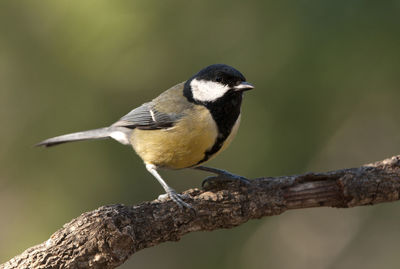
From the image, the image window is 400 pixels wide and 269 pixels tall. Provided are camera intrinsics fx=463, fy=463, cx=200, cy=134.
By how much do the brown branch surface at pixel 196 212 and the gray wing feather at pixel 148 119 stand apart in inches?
19.1

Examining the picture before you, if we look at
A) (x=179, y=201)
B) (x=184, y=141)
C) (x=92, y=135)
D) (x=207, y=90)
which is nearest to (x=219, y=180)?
(x=184, y=141)

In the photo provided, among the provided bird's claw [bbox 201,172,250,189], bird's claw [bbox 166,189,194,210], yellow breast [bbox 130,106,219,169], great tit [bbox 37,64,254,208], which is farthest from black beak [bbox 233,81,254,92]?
bird's claw [bbox 166,189,194,210]

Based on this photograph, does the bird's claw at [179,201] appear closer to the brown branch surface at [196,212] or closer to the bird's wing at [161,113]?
the brown branch surface at [196,212]

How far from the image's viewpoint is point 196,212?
2.32m

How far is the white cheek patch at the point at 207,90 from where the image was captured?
2645 millimetres

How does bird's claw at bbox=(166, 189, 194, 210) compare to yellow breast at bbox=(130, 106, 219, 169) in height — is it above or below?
below

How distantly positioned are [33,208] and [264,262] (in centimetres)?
179

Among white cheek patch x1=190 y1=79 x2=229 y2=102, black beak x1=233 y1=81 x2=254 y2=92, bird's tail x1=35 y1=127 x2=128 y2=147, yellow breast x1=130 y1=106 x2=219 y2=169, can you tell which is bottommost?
yellow breast x1=130 y1=106 x2=219 y2=169

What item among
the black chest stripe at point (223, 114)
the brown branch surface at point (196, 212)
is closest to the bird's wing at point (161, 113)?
the black chest stripe at point (223, 114)

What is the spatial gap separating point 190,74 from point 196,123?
41.2 inches

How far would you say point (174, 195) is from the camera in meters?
2.37

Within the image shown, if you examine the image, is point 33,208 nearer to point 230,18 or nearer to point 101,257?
point 101,257

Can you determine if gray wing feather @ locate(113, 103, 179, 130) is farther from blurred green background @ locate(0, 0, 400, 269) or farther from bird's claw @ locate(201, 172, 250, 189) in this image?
blurred green background @ locate(0, 0, 400, 269)

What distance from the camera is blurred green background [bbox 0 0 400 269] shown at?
3314 mm
